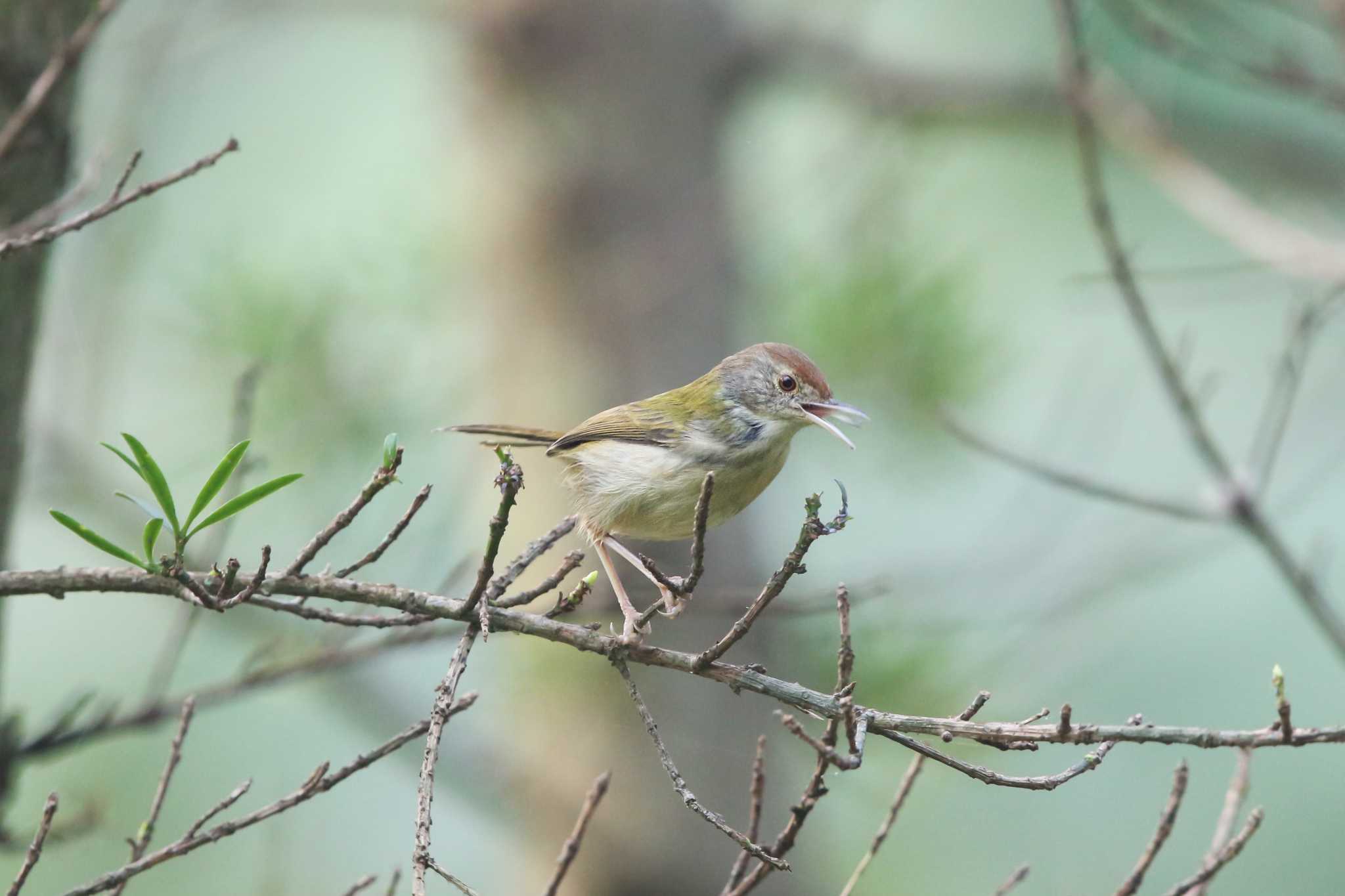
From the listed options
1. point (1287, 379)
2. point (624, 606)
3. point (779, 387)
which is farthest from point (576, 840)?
point (1287, 379)

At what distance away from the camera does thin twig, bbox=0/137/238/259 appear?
5.68ft

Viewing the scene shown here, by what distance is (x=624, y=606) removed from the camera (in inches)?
93.4

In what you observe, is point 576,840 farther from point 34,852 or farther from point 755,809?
point 34,852

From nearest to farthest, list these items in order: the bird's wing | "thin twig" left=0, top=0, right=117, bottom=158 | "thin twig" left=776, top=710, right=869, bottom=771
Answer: "thin twig" left=776, top=710, right=869, bottom=771 < "thin twig" left=0, top=0, right=117, bottom=158 < the bird's wing

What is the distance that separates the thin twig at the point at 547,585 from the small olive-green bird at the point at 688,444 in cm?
79

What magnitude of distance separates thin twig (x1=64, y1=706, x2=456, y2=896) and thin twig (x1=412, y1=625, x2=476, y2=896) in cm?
7

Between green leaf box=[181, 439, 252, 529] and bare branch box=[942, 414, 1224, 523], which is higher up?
bare branch box=[942, 414, 1224, 523]

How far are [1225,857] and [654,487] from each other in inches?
55.9

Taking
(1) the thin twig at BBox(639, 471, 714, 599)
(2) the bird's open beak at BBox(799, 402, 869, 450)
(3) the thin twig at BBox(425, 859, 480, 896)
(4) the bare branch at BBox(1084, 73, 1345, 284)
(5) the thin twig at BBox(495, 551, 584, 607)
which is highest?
(4) the bare branch at BBox(1084, 73, 1345, 284)

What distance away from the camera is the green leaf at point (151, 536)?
5.00ft

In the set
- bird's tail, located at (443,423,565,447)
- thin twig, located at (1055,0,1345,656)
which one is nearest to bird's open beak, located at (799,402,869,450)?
bird's tail, located at (443,423,565,447)

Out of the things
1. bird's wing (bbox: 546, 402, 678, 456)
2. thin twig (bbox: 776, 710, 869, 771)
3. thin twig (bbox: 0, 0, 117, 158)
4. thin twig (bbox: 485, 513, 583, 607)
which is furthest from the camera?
bird's wing (bbox: 546, 402, 678, 456)

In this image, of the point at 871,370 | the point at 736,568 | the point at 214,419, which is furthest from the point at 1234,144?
the point at 214,419

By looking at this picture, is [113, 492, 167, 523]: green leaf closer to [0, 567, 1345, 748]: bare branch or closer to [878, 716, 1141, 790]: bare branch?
[0, 567, 1345, 748]: bare branch
